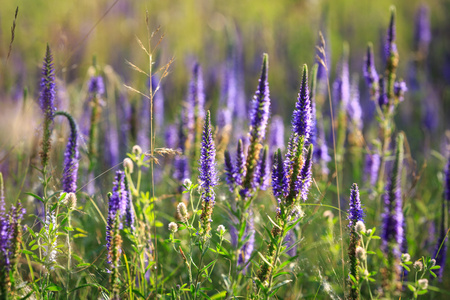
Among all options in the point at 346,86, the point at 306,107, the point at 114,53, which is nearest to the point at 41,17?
the point at 114,53

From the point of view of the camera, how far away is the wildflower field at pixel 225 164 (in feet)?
6.93

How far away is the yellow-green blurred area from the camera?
30.9ft

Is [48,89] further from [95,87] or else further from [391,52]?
[391,52]

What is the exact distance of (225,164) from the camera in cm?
196

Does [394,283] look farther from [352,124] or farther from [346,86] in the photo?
[346,86]

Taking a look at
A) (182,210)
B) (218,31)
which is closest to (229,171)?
(182,210)

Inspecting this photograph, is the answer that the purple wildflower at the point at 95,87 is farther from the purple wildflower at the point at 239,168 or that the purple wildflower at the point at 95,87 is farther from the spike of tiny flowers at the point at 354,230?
the spike of tiny flowers at the point at 354,230

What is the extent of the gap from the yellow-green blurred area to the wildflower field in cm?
8

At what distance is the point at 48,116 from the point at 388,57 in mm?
3141

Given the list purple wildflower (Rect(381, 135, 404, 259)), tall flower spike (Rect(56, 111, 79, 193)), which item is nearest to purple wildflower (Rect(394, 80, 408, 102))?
purple wildflower (Rect(381, 135, 404, 259))

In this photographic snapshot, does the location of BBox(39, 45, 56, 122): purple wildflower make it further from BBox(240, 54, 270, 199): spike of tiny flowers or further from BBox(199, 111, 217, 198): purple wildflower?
BBox(240, 54, 270, 199): spike of tiny flowers

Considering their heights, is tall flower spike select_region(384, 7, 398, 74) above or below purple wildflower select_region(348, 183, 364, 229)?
above

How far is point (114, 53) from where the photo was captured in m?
10.5

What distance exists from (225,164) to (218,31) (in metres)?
10.3
